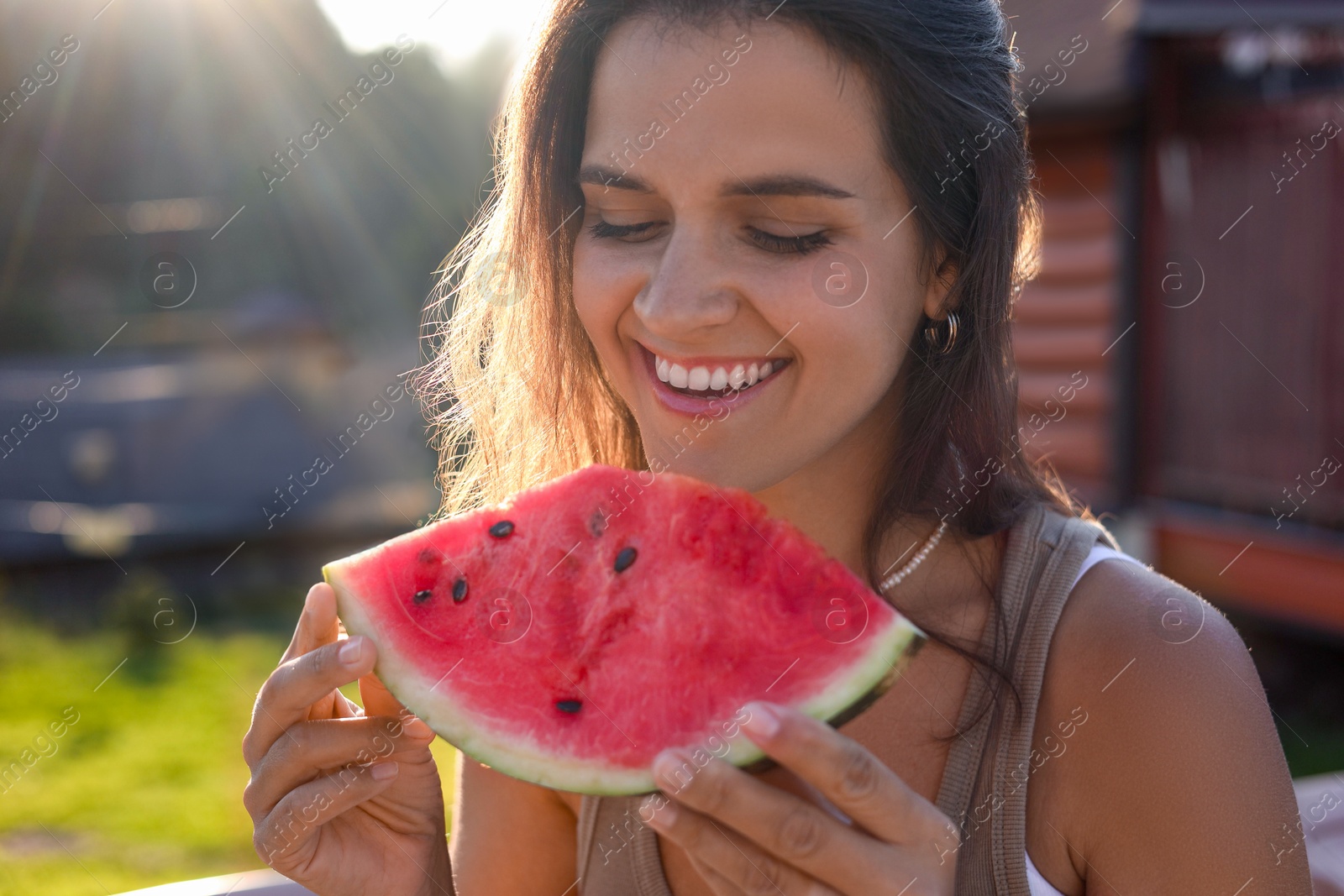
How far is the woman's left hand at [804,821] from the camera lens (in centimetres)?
124

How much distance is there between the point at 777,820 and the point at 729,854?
9 centimetres

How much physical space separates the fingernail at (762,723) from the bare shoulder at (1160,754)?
796mm

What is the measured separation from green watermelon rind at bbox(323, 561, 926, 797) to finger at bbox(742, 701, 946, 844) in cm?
13

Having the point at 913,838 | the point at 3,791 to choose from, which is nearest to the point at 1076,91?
the point at 913,838

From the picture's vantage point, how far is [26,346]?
45.2ft

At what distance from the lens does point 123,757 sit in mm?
5832

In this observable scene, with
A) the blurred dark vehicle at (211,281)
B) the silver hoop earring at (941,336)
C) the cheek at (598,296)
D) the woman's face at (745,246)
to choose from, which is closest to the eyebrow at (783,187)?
the woman's face at (745,246)

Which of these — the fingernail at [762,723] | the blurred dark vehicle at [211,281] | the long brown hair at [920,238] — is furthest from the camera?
the blurred dark vehicle at [211,281]

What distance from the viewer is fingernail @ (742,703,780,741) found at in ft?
3.97

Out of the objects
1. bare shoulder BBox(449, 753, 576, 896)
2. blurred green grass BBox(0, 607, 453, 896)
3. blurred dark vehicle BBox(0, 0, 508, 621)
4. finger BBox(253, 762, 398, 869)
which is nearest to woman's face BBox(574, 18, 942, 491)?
finger BBox(253, 762, 398, 869)

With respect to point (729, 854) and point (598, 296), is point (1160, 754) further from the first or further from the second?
point (598, 296)

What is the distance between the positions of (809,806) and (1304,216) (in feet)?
20.2

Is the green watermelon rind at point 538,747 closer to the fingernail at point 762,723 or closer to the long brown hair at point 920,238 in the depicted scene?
the fingernail at point 762,723

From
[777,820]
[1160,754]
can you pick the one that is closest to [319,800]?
[777,820]
